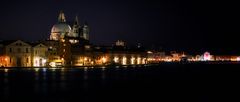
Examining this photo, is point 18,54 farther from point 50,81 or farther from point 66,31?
point 66,31

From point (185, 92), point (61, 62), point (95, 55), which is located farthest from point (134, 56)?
point (185, 92)

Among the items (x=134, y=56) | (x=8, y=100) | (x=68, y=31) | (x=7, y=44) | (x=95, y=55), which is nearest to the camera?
(x=8, y=100)

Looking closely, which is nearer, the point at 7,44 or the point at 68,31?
the point at 7,44

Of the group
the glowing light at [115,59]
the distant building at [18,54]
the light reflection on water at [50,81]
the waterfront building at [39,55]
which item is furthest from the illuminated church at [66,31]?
the light reflection on water at [50,81]

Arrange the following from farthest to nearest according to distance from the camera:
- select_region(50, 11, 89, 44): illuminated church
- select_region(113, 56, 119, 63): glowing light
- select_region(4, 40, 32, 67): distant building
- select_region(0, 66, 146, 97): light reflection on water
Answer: select_region(113, 56, 119, 63): glowing light < select_region(50, 11, 89, 44): illuminated church < select_region(4, 40, 32, 67): distant building < select_region(0, 66, 146, 97): light reflection on water

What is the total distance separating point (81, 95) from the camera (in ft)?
102

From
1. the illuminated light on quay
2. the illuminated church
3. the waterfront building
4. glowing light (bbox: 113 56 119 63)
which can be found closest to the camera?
the waterfront building

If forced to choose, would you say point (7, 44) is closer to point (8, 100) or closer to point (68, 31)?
point (68, 31)

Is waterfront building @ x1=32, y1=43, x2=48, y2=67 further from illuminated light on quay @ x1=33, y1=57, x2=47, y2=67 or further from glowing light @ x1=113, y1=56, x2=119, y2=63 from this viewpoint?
glowing light @ x1=113, y1=56, x2=119, y2=63

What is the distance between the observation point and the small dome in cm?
13896

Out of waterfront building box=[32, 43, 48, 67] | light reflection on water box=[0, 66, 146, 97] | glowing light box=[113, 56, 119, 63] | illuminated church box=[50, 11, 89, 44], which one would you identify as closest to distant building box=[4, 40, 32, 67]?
waterfront building box=[32, 43, 48, 67]

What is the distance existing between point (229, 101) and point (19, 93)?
1388 cm

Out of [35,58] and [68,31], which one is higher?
[68,31]

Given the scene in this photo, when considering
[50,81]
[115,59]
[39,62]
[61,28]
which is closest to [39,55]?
[39,62]
